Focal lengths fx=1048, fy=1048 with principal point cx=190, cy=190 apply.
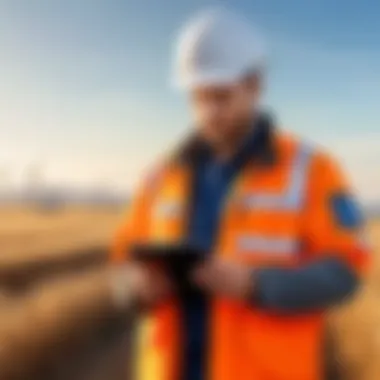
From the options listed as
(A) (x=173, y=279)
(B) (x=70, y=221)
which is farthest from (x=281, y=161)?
(B) (x=70, y=221)

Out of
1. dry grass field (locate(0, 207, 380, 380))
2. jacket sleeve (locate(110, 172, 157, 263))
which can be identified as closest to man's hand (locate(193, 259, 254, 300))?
jacket sleeve (locate(110, 172, 157, 263))

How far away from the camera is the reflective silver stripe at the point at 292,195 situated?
1140mm

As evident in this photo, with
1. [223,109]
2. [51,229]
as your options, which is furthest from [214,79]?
[51,229]

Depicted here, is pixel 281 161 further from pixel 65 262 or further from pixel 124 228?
pixel 65 262

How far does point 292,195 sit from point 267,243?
0.06 meters

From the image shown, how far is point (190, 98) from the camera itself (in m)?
1.21

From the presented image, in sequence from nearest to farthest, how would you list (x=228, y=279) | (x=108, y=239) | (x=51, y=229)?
(x=228, y=279), (x=108, y=239), (x=51, y=229)

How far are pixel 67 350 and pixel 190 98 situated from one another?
5.19 ft

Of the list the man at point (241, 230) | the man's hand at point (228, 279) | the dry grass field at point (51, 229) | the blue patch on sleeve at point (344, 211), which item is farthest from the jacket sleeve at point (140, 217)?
the dry grass field at point (51, 229)

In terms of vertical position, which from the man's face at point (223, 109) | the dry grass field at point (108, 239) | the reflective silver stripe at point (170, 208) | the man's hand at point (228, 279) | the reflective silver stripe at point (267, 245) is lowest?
the dry grass field at point (108, 239)

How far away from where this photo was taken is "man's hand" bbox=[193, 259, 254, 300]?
43.9 inches

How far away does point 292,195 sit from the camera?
114cm

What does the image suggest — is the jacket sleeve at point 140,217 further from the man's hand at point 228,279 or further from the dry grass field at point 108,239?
the dry grass field at point 108,239

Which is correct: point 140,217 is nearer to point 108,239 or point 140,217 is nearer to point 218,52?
point 218,52
